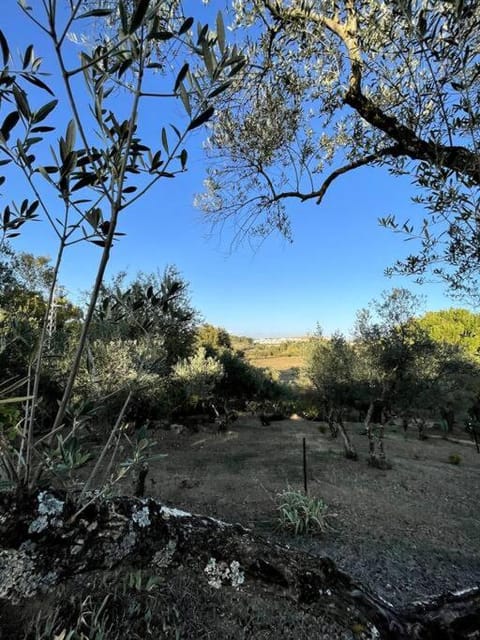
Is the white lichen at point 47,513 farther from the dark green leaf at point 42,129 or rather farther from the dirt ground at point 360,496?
the dirt ground at point 360,496

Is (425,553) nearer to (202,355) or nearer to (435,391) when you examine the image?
(435,391)

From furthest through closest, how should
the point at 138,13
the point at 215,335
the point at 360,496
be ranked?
the point at 215,335
the point at 360,496
the point at 138,13

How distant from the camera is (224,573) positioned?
1514 millimetres

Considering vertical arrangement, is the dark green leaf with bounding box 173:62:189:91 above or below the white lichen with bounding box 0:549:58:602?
above

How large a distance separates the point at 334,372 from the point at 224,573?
39.7ft

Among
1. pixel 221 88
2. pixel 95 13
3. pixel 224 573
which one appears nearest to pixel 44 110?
pixel 95 13

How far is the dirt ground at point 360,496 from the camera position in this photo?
4.67 meters

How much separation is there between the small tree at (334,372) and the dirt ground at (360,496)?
4.74 feet

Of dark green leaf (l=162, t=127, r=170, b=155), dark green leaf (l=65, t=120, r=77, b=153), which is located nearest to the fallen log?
dark green leaf (l=65, t=120, r=77, b=153)

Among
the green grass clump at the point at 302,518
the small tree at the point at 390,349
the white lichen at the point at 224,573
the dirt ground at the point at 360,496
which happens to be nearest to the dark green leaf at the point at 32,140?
the white lichen at the point at 224,573

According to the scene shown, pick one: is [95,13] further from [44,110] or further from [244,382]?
[244,382]

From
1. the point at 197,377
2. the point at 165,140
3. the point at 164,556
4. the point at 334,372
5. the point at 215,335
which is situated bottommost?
the point at 197,377

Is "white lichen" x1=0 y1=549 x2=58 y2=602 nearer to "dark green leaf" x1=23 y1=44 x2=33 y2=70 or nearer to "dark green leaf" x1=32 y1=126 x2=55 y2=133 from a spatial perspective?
"dark green leaf" x1=32 y1=126 x2=55 y2=133

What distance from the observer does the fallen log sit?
4.12 ft
